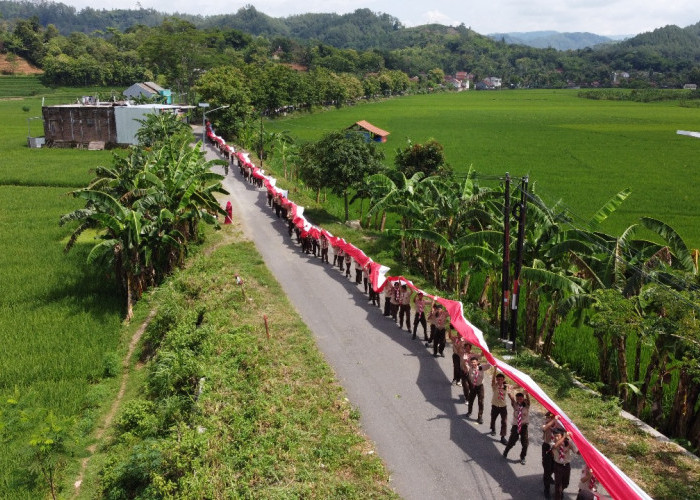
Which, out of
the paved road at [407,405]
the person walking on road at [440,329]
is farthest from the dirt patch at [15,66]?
the person walking on road at [440,329]

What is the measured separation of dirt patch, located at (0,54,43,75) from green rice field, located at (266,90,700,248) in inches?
2430

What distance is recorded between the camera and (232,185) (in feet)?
116

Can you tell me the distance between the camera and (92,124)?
4984 centimetres

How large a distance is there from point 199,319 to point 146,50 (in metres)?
74.5

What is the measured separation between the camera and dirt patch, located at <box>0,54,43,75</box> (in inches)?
4198

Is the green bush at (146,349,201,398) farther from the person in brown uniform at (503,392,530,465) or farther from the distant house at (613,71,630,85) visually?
the distant house at (613,71,630,85)

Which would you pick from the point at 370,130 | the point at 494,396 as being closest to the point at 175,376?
the point at 494,396

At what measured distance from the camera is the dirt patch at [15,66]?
10662cm

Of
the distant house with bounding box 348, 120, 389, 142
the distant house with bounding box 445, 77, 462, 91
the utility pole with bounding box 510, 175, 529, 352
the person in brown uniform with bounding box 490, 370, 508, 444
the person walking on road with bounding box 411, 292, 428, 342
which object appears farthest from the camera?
the distant house with bounding box 445, 77, 462, 91

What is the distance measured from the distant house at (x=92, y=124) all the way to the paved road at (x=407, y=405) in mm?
Result: 34596

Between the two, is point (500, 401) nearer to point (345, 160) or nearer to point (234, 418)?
point (234, 418)

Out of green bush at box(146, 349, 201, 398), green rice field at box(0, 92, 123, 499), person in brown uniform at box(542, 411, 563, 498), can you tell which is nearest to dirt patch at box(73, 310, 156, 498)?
green rice field at box(0, 92, 123, 499)

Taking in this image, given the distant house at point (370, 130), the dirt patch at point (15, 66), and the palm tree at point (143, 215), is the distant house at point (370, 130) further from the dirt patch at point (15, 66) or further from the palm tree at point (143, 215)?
the dirt patch at point (15, 66)

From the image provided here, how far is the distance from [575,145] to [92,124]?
43916 mm
